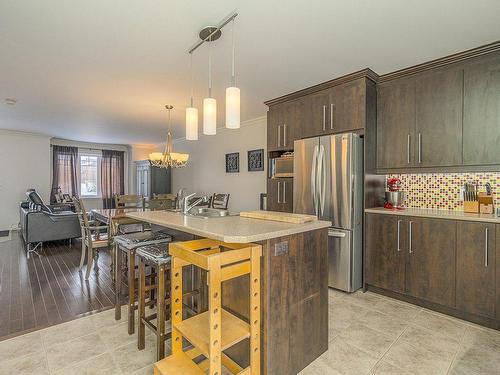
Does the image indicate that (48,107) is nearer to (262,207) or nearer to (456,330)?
(262,207)

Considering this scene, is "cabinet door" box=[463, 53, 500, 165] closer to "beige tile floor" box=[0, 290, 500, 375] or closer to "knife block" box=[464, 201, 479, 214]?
"knife block" box=[464, 201, 479, 214]

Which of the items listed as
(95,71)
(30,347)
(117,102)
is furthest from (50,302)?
(117,102)

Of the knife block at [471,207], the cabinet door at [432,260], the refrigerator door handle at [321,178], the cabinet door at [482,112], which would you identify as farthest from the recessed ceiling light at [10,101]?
the knife block at [471,207]

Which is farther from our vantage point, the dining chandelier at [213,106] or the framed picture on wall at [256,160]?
the framed picture on wall at [256,160]

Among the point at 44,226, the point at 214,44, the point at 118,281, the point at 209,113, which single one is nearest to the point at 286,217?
the point at 209,113

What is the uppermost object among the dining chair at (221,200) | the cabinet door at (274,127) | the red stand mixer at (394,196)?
the cabinet door at (274,127)

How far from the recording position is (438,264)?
246 centimetres

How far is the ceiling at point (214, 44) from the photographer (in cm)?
185

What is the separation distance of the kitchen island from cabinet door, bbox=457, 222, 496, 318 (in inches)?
54.1

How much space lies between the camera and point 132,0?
5.78ft

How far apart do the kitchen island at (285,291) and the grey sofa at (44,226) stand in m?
4.10

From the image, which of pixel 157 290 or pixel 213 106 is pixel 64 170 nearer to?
pixel 213 106

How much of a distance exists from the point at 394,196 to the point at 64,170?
8133 mm

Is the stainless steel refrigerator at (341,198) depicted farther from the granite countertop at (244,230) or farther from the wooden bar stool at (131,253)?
the wooden bar stool at (131,253)
